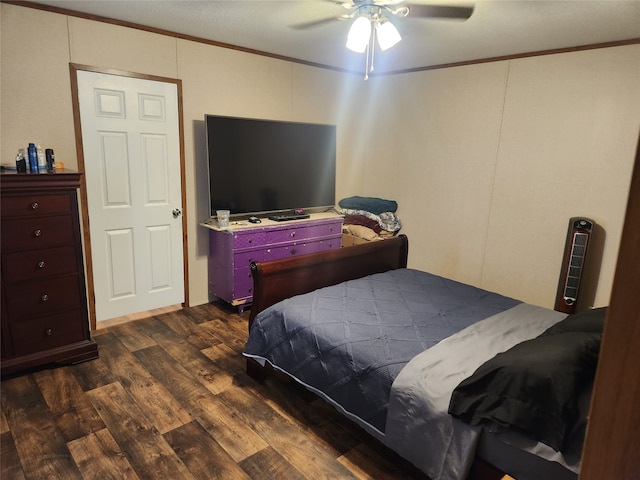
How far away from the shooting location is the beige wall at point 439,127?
2.89 metres

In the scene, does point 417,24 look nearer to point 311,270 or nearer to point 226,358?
point 311,270

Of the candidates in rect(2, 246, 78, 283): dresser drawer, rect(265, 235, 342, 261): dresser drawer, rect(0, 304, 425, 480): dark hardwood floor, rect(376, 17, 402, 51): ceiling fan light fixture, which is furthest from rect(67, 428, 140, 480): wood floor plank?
rect(376, 17, 402, 51): ceiling fan light fixture

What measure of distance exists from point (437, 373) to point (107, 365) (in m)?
2.26

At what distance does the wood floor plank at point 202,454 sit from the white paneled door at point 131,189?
1.68 metres

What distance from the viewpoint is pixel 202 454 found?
2031mm

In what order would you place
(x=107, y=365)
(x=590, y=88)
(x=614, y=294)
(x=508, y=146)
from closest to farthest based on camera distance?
(x=614, y=294)
(x=107, y=365)
(x=590, y=88)
(x=508, y=146)

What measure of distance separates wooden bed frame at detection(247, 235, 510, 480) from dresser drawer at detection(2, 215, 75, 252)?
1.25 metres

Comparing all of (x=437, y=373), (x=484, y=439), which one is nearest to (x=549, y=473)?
(x=484, y=439)

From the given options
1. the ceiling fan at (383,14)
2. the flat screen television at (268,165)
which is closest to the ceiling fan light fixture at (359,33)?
the ceiling fan at (383,14)

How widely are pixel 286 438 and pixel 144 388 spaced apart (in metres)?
1.02

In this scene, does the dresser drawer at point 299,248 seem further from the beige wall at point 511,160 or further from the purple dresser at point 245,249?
the beige wall at point 511,160

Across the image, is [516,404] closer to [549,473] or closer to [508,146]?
[549,473]

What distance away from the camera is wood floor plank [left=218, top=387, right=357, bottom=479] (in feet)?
6.45

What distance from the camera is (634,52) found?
3002mm
